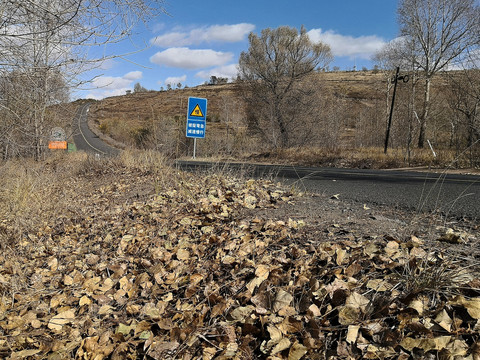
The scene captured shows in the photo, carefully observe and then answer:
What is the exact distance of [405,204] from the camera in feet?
13.2

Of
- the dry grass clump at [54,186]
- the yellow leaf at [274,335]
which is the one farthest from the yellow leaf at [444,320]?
the dry grass clump at [54,186]

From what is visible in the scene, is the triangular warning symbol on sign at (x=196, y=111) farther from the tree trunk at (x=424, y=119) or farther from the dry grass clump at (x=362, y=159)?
the tree trunk at (x=424, y=119)

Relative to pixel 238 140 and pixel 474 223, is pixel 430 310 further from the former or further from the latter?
pixel 238 140

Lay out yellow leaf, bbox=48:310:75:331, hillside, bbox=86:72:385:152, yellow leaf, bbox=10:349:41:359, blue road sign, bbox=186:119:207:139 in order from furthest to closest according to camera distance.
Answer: blue road sign, bbox=186:119:207:139 < hillside, bbox=86:72:385:152 < yellow leaf, bbox=48:310:75:331 < yellow leaf, bbox=10:349:41:359

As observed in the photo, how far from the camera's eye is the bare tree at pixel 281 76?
67.3ft

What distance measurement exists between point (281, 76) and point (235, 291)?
20323 millimetres

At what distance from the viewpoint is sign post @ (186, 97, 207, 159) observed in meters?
11.4

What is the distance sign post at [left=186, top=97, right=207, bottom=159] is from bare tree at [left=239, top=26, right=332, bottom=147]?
895cm

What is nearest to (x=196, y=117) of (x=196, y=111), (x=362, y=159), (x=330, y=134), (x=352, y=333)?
(x=196, y=111)

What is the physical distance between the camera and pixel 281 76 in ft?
68.0

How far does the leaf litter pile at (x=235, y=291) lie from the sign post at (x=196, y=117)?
796cm

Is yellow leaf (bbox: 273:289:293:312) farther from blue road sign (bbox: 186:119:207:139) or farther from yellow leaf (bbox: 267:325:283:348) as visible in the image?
blue road sign (bbox: 186:119:207:139)

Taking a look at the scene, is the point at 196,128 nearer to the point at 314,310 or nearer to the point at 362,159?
the point at 362,159

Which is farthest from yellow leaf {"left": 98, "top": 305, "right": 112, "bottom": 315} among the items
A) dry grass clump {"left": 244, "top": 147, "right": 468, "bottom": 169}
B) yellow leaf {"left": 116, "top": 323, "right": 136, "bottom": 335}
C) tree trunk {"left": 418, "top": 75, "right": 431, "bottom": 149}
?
tree trunk {"left": 418, "top": 75, "right": 431, "bottom": 149}
